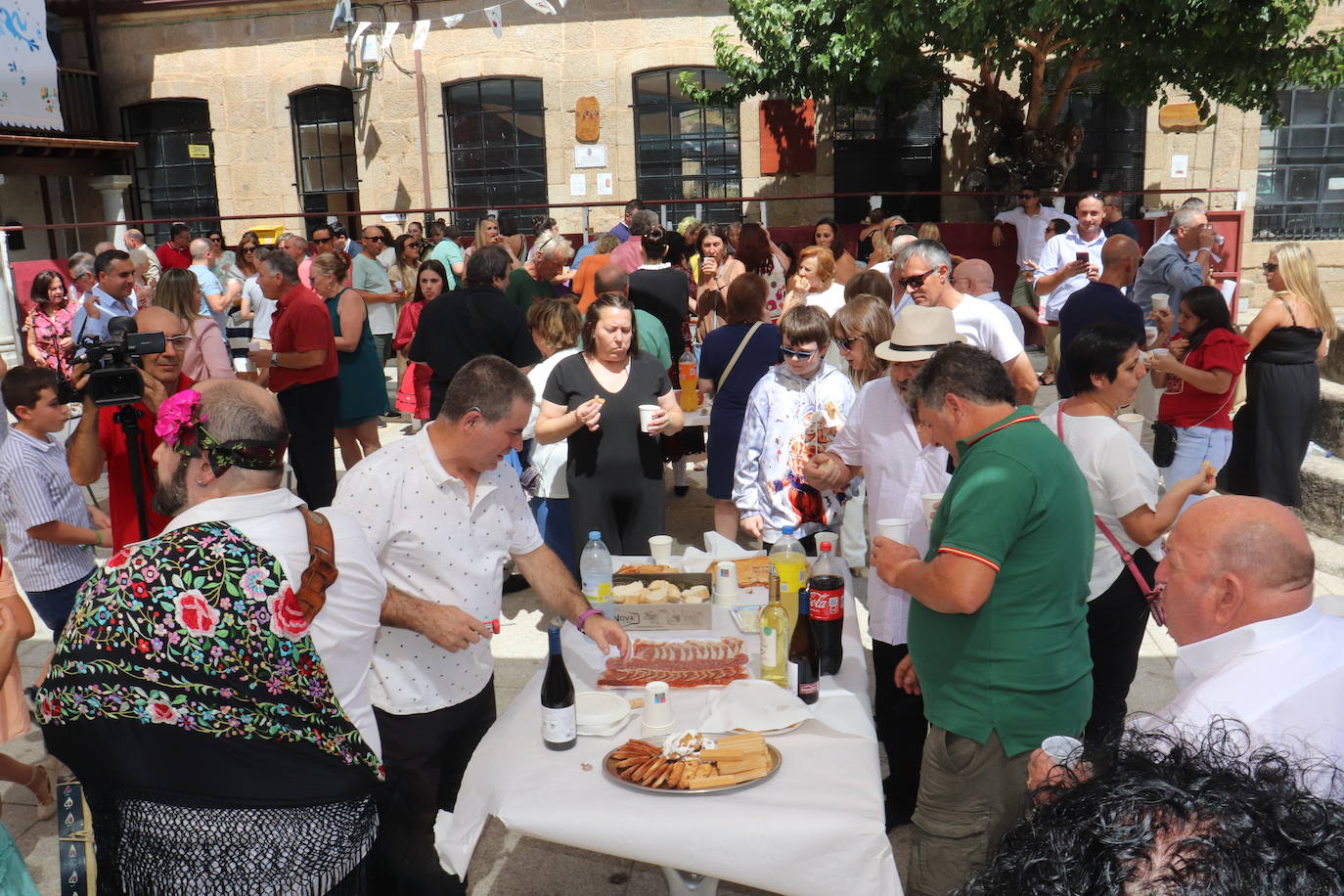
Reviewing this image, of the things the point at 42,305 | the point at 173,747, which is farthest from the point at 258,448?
the point at 42,305

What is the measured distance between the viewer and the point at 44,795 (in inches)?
153

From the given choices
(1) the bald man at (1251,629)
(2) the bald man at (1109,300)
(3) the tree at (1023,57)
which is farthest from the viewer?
(3) the tree at (1023,57)

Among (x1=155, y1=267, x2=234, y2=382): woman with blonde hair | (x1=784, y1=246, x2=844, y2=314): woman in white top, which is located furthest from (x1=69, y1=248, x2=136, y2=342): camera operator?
(x1=784, y1=246, x2=844, y2=314): woman in white top

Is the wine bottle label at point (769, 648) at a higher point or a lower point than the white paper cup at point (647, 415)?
lower

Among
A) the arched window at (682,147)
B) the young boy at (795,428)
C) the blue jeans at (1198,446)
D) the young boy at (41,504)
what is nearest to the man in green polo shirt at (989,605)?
the young boy at (795,428)

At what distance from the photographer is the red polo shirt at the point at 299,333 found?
624cm

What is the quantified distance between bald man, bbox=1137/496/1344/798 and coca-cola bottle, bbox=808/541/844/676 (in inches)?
41.3

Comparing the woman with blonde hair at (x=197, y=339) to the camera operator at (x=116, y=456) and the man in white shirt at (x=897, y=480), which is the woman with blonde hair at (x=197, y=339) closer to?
the camera operator at (x=116, y=456)

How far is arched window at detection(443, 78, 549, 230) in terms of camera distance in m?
16.0

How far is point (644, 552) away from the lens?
4914mm

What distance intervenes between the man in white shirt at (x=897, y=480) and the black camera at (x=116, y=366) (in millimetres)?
2280

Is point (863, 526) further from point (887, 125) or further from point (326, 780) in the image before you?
point (887, 125)

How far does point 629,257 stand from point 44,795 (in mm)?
5732

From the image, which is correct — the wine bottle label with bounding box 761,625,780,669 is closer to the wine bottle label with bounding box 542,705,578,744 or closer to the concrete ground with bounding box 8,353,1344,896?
the wine bottle label with bounding box 542,705,578,744
